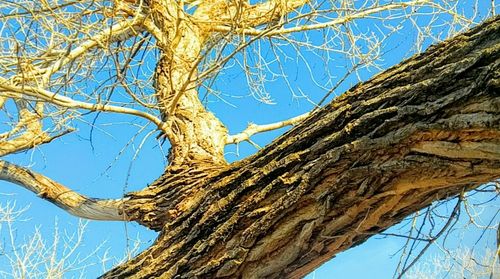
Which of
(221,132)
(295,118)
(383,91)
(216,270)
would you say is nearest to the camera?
(383,91)

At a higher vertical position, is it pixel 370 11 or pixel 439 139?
pixel 370 11

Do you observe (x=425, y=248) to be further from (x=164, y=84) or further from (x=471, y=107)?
(x=164, y=84)

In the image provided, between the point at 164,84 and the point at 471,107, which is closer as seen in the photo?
the point at 471,107

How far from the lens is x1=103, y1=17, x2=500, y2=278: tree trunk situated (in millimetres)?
1581

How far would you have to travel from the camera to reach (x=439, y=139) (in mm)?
1620

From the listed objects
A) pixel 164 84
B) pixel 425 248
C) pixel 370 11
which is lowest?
pixel 425 248

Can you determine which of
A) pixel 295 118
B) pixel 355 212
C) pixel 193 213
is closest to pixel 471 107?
pixel 355 212

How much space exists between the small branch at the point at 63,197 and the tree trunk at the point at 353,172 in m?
0.77

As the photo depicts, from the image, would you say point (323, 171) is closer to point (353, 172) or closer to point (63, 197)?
point (353, 172)

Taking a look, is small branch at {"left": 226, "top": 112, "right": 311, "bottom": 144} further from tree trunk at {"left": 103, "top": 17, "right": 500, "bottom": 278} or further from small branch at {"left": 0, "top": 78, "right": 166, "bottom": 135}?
tree trunk at {"left": 103, "top": 17, "right": 500, "bottom": 278}

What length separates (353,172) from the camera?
5.86 ft

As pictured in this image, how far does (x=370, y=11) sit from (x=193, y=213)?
7.91 ft

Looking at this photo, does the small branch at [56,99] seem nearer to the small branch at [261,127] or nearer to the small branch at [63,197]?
the small branch at [63,197]

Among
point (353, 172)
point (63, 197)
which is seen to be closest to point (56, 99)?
point (63, 197)
